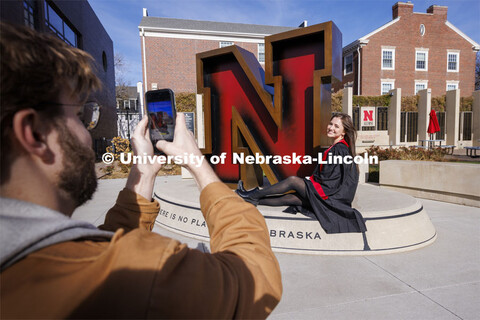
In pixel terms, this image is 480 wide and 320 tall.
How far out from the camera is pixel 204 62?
20.3ft

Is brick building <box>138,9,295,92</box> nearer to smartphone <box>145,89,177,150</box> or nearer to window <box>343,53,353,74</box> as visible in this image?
window <box>343,53,353,74</box>

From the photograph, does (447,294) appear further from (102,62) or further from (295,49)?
(102,62)

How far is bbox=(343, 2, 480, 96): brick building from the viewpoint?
86.4 ft

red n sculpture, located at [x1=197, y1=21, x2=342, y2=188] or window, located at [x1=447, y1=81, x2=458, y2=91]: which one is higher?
window, located at [x1=447, y1=81, x2=458, y2=91]

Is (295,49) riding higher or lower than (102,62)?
lower

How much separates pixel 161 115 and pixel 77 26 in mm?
21061

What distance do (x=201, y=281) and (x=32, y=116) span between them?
636mm

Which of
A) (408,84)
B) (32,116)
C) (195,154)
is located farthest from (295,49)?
(408,84)

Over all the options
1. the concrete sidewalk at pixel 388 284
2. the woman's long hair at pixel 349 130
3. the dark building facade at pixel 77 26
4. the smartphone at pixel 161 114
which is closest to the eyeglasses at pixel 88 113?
the smartphone at pixel 161 114

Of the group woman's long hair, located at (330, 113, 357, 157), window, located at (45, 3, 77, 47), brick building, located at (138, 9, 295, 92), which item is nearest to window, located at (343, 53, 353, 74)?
brick building, located at (138, 9, 295, 92)

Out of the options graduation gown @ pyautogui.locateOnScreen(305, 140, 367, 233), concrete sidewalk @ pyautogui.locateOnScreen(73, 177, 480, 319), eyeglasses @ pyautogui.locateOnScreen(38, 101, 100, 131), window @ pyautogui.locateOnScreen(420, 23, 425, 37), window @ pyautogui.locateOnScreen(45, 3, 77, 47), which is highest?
window @ pyautogui.locateOnScreen(420, 23, 425, 37)

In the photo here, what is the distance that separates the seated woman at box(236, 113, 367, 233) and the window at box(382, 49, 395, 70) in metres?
26.5

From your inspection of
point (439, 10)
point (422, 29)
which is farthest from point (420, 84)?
point (439, 10)

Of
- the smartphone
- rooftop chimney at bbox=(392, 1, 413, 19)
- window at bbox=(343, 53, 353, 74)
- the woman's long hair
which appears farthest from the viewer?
window at bbox=(343, 53, 353, 74)
